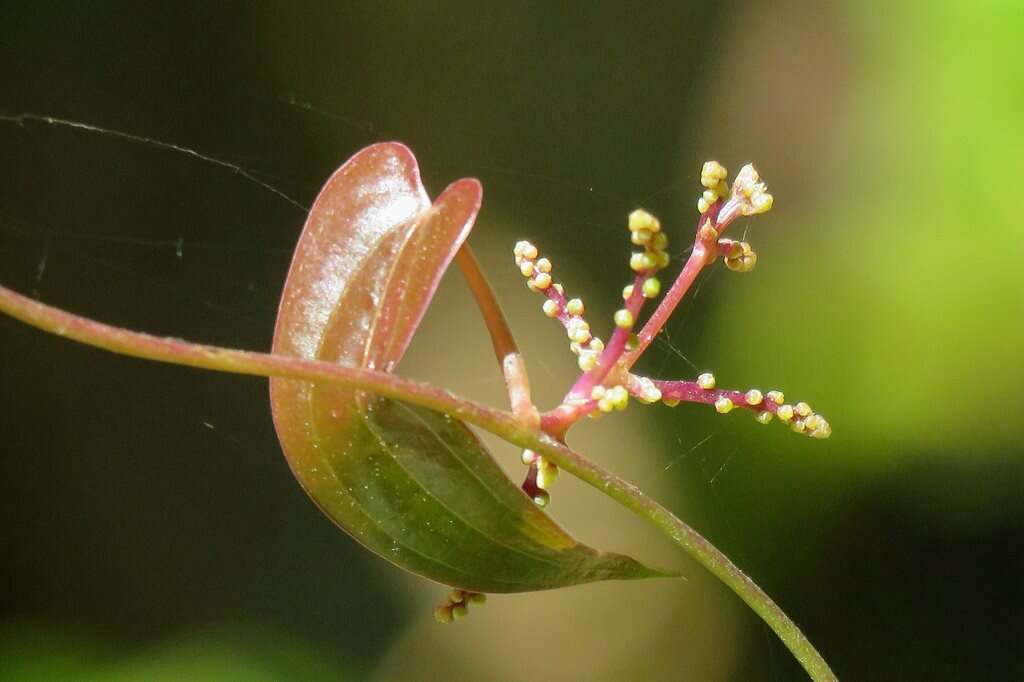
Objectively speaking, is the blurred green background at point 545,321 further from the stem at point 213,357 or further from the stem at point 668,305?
the stem at point 213,357

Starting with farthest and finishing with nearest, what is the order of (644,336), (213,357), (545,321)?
(545,321) < (644,336) < (213,357)

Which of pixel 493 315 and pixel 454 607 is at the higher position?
pixel 493 315

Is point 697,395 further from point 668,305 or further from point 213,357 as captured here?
point 213,357

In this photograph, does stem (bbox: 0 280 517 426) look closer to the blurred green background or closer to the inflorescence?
the inflorescence

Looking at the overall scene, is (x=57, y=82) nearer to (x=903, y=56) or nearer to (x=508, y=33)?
(x=508, y=33)

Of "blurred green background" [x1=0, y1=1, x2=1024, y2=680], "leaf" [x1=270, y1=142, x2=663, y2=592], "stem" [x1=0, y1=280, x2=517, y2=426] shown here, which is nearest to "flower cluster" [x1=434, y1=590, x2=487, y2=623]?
"leaf" [x1=270, y1=142, x2=663, y2=592]

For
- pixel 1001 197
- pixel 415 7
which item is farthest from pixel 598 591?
pixel 415 7

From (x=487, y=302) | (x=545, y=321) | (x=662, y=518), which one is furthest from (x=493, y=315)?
(x=545, y=321)
